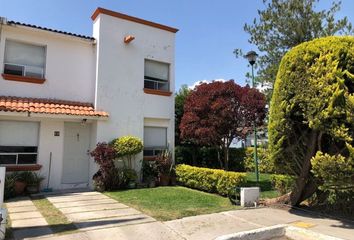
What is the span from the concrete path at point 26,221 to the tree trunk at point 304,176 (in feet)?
21.8

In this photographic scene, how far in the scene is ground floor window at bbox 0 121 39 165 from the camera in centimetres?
1174

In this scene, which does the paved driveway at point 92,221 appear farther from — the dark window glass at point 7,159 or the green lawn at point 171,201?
the dark window glass at point 7,159

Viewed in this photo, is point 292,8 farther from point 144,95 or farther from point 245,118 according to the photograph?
point 144,95

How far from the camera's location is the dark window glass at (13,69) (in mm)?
12164

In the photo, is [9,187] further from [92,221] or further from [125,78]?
[125,78]

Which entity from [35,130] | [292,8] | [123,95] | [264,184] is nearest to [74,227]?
[35,130]

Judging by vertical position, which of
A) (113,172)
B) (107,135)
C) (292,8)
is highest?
(292,8)

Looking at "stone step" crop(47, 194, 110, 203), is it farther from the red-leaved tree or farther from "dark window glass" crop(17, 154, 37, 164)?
the red-leaved tree

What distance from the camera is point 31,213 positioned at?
8.47m

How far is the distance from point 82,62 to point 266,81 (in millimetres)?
9550

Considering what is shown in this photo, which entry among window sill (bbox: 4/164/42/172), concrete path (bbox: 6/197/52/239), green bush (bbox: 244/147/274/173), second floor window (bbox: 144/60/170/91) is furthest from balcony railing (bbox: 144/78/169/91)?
green bush (bbox: 244/147/274/173)

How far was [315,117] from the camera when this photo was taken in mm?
7793

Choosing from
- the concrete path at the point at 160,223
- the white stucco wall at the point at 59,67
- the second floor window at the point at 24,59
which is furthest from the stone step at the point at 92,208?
the second floor window at the point at 24,59

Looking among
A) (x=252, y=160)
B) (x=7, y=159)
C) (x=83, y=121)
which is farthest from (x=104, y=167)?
(x=252, y=160)
